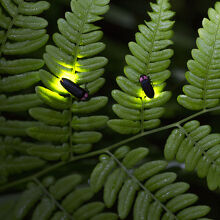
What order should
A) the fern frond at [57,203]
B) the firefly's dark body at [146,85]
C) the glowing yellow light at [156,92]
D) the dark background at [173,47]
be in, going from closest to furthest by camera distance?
1. the fern frond at [57,203]
2. the firefly's dark body at [146,85]
3. the glowing yellow light at [156,92]
4. the dark background at [173,47]

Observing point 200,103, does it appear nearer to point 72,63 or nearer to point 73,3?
point 72,63

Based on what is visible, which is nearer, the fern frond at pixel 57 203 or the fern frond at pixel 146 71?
the fern frond at pixel 57 203

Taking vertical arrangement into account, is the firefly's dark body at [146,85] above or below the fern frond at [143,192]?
above

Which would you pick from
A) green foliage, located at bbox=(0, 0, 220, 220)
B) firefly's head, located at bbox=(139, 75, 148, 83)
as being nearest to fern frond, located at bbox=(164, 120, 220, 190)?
green foliage, located at bbox=(0, 0, 220, 220)

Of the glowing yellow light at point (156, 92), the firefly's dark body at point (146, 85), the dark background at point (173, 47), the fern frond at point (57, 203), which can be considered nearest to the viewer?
the fern frond at point (57, 203)

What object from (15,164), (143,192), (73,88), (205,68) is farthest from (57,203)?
(205,68)

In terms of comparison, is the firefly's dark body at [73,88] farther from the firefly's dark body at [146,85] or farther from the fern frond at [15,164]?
the fern frond at [15,164]

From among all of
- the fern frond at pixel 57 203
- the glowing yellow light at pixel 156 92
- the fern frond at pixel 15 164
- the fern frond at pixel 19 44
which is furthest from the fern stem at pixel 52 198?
the glowing yellow light at pixel 156 92
